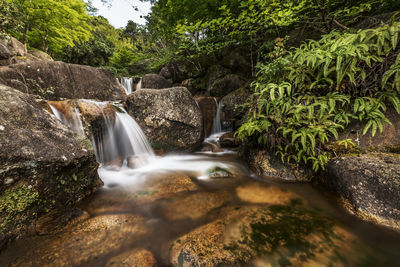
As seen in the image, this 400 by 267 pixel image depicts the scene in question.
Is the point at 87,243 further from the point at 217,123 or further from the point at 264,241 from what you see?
the point at 217,123

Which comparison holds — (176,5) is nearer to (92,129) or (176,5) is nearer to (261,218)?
(92,129)

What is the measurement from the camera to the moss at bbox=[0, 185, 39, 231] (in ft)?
5.22

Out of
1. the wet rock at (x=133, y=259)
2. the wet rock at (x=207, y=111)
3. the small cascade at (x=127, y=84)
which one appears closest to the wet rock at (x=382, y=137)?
the wet rock at (x=133, y=259)

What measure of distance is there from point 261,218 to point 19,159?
10.0ft

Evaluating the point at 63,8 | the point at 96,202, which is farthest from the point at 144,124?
the point at 63,8

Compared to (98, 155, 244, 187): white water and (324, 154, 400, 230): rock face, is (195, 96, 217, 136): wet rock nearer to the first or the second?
(98, 155, 244, 187): white water

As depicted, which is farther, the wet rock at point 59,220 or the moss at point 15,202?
the wet rock at point 59,220

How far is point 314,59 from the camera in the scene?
2744 millimetres

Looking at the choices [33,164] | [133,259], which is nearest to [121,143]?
[33,164]

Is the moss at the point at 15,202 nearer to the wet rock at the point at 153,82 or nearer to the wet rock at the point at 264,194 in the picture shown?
the wet rock at the point at 264,194

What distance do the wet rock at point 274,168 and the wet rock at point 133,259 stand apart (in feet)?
8.58

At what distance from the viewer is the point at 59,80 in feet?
18.8

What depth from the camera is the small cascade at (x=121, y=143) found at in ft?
13.3

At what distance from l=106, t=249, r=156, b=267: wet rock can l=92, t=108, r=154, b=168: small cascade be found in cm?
271
